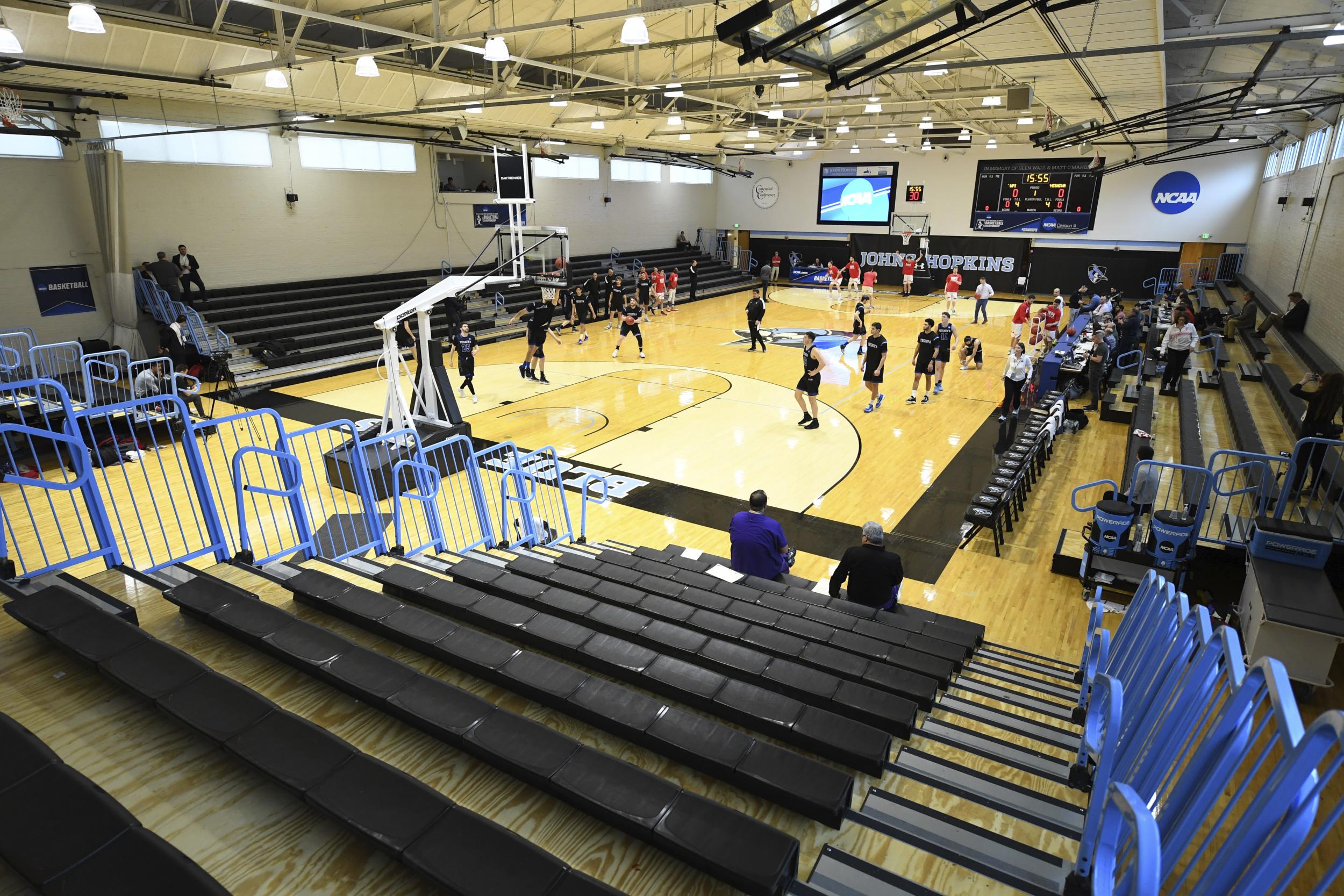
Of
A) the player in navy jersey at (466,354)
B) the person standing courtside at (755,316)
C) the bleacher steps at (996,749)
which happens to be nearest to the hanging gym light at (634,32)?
the player in navy jersey at (466,354)

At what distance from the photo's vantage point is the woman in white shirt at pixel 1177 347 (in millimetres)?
12203

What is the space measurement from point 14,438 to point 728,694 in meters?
11.4

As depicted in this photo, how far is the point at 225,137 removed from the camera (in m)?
16.6

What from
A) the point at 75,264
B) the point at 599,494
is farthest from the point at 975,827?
the point at 75,264

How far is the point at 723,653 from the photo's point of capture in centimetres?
371

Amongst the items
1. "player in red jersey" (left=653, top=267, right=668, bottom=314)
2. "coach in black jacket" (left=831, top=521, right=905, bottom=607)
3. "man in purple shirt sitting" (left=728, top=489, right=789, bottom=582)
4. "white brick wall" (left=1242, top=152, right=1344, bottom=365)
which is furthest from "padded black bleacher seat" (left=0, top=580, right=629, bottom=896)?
"player in red jersey" (left=653, top=267, right=668, bottom=314)

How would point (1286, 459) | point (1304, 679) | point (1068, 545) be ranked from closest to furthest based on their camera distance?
point (1304, 679)
point (1286, 459)
point (1068, 545)

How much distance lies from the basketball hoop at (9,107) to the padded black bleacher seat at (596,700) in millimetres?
13773

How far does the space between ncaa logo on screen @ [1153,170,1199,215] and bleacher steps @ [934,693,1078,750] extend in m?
29.3

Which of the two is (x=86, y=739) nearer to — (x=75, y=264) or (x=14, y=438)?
(x=14, y=438)

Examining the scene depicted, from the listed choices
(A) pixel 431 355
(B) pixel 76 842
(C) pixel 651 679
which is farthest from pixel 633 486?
(B) pixel 76 842

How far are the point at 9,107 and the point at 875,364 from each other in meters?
15.3

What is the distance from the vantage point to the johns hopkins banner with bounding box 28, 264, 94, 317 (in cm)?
1400

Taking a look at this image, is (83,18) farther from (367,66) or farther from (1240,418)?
(1240,418)
